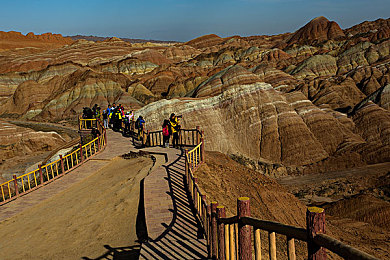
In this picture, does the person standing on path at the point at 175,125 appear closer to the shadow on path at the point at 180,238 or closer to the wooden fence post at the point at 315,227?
the shadow on path at the point at 180,238

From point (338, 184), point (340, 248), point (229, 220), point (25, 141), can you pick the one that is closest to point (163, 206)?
point (229, 220)

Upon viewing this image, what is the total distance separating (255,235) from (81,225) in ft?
24.2

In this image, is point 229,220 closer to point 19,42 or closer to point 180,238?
point 180,238

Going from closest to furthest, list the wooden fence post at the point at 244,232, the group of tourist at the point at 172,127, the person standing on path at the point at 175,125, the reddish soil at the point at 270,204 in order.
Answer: the wooden fence post at the point at 244,232
the reddish soil at the point at 270,204
the person standing on path at the point at 175,125
the group of tourist at the point at 172,127

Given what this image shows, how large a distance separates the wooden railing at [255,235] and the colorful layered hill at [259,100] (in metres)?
29.3

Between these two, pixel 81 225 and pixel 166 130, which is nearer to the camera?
pixel 81 225

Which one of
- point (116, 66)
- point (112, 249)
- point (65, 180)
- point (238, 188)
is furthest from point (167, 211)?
point (116, 66)

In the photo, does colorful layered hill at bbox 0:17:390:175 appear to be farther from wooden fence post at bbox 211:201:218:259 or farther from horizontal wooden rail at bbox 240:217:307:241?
horizontal wooden rail at bbox 240:217:307:241

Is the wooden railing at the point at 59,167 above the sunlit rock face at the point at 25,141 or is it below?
above

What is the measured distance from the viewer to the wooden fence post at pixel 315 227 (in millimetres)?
3377

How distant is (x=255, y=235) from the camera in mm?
4645

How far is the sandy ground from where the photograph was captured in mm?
8844

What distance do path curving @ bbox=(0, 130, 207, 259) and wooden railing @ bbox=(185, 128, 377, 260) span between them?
527 mm

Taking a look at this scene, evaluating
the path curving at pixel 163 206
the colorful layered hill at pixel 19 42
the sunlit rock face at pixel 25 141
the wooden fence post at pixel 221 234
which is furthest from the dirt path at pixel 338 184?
the colorful layered hill at pixel 19 42
